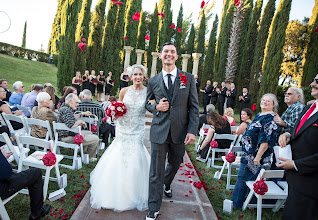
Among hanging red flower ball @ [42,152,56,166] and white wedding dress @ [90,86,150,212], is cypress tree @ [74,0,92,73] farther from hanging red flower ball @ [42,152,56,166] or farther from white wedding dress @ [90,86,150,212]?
hanging red flower ball @ [42,152,56,166]

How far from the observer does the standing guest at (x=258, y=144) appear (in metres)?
2.79

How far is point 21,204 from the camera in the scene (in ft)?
8.96

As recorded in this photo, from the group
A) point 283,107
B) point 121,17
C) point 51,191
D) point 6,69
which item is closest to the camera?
point 51,191

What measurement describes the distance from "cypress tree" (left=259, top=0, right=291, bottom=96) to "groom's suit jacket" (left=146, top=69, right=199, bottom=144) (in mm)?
12182

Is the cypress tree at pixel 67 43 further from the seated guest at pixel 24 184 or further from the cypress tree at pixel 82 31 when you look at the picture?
the seated guest at pixel 24 184

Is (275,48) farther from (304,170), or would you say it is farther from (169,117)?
(304,170)

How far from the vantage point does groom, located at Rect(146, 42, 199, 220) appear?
97.2 inches

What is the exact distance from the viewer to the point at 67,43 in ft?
43.8

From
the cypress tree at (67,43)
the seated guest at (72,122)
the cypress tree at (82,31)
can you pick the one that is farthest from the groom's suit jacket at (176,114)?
the cypress tree at (82,31)

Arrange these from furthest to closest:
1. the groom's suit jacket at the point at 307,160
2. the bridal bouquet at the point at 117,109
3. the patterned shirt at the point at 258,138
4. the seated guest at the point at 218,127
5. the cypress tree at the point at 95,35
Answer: the cypress tree at the point at 95,35, the seated guest at the point at 218,127, the bridal bouquet at the point at 117,109, the patterned shirt at the point at 258,138, the groom's suit jacket at the point at 307,160

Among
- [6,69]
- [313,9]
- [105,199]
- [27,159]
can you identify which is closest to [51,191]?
[27,159]

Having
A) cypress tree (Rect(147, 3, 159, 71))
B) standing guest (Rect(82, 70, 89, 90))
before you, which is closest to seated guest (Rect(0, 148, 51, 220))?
standing guest (Rect(82, 70, 89, 90))

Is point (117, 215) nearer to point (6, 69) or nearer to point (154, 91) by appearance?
point (154, 91)

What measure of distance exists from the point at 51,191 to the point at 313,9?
18.3 m
